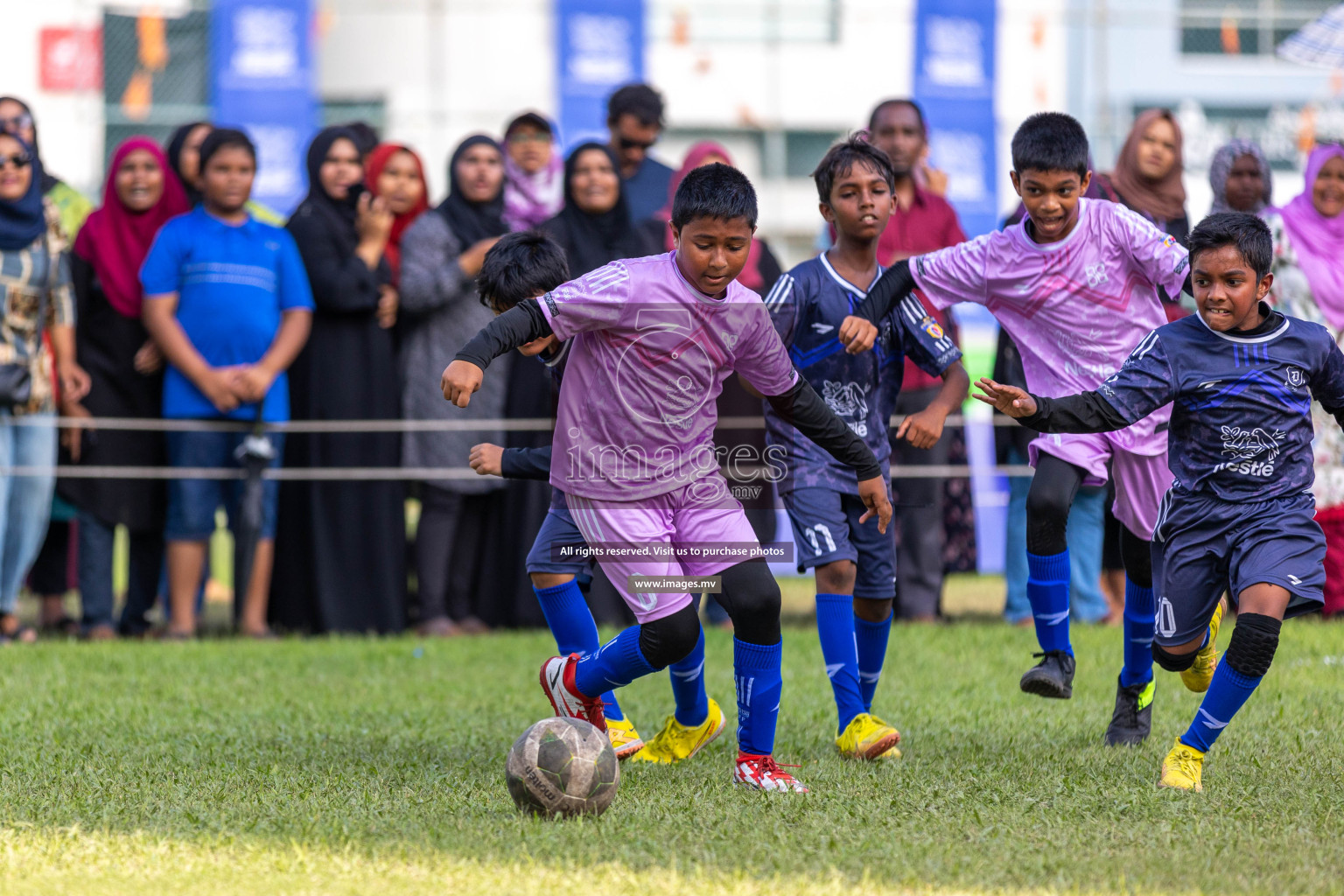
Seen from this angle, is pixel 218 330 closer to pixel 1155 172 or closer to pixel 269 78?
pixel 1155 172

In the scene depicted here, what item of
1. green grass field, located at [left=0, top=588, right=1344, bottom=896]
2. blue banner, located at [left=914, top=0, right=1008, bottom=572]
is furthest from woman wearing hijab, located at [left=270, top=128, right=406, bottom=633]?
blue banner, located at [left=914, top=0, right=1008, bottom=572]

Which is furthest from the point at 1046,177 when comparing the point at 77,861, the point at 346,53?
the point at 346,53

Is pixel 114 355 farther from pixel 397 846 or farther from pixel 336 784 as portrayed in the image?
pixel 397 846

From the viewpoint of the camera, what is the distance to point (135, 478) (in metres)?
8.48

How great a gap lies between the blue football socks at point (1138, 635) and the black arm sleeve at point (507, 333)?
236cm

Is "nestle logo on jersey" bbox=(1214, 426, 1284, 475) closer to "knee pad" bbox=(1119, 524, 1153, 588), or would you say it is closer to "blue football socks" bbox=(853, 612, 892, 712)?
"knee pad" bbox=(1119, 524, 1153, 588)

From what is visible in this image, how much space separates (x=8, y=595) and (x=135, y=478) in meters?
0.86

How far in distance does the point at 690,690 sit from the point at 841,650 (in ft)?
1.71

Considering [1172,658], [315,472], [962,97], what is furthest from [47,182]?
[962,97]

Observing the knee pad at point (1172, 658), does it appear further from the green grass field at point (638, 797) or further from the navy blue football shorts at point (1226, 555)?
the green grass field at point (638, 797)

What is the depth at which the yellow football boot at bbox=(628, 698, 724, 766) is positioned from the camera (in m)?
5.26

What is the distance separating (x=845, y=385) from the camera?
5520mm

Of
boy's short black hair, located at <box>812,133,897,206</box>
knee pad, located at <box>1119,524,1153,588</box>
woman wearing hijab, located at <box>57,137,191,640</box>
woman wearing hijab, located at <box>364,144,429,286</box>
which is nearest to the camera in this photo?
boy's short black hair, located at <box>812,133,897,206</box>

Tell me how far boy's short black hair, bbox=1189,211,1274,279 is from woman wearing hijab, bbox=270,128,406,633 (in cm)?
489
